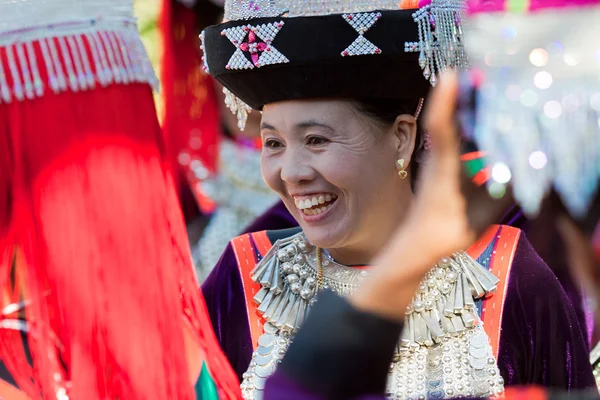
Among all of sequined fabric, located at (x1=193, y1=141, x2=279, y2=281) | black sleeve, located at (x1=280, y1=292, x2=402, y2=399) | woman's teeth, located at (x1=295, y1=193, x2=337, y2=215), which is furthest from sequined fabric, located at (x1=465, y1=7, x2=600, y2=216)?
sequined fabric, located at (x1=193, y1=141, x2=279, y2=281)

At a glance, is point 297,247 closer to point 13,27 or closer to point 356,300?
point 13,27

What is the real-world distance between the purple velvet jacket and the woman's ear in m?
0.36

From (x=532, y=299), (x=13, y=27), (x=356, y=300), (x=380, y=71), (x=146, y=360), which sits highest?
(x=13, y=27)

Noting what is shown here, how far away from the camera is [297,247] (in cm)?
235

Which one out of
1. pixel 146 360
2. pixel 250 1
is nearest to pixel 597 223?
pixel 146 360

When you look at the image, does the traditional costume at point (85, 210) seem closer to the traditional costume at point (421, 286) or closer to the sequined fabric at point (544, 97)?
the traditional costume at point (421, 286)

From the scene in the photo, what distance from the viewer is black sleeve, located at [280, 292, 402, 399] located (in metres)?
1.09

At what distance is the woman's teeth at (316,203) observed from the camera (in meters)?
2.16

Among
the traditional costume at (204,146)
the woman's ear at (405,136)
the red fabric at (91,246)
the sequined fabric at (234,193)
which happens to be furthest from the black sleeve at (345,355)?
the sequined fabric at (234,193)

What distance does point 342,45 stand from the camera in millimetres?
2047

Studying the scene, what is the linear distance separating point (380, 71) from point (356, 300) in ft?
3.48

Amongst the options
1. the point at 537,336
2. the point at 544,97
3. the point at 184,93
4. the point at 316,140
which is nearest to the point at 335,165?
the point at 316,140

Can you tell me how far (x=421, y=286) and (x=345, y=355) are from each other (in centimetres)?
111

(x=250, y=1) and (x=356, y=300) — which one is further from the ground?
(x=250, y=1)
